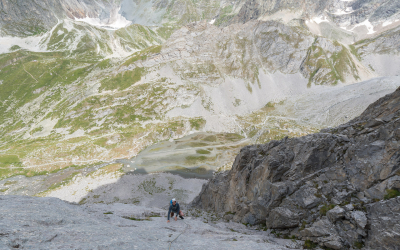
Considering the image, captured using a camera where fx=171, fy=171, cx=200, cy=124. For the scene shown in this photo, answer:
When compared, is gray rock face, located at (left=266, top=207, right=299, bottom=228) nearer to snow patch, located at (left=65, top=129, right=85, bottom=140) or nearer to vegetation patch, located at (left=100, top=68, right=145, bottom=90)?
snow patch, located at (left=65, top=129, right=85, bottom=140)

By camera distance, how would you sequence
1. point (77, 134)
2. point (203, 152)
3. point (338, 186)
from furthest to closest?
point (77, 134) → point (203, 152) → point (338, 186)

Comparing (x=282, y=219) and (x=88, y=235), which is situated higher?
(x=88, y=235)

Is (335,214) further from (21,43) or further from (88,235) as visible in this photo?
(21,43)

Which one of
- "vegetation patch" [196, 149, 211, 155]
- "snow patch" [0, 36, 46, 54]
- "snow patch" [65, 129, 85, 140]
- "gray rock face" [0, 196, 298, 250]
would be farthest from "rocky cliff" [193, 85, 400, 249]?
"snow patch" [0, 36, 46, 54]

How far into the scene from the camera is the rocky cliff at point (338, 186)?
12.5 metres

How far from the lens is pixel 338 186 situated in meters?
16.3

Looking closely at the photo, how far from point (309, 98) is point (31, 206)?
137 meters

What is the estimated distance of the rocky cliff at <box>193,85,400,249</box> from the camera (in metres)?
12.5

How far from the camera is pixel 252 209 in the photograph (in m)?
22.7

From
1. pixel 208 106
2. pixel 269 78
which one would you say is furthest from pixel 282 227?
pixel 269 78

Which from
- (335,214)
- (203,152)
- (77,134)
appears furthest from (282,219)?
(77,134)

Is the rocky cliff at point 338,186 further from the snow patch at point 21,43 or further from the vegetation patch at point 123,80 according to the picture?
the snow patch at point 21,43

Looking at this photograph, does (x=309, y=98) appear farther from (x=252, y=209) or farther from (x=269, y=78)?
(x=252, y=209)

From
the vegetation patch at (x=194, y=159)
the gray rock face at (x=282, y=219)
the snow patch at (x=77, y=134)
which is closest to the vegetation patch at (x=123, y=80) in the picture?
the snow patch at (x=77, y=134)
